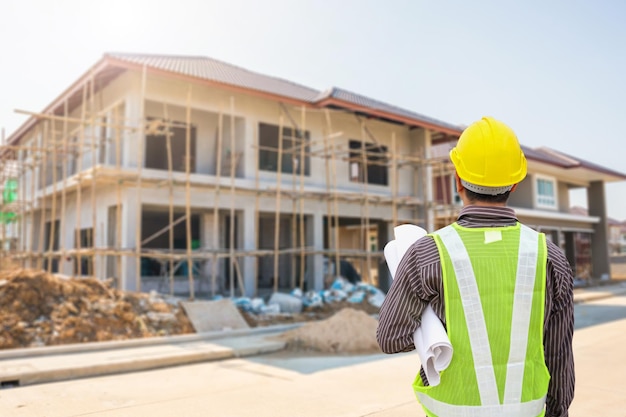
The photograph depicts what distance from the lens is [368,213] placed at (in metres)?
18.5

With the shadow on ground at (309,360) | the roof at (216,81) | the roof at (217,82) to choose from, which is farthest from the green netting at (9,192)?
the shadow on ground at (309,360)

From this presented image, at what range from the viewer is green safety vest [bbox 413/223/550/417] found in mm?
1644

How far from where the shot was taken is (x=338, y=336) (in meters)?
9.30

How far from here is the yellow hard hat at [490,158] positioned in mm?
1812

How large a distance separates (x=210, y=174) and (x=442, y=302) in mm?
14633

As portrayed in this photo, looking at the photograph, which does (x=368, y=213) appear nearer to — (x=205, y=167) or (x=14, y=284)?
(x=205, y=167)

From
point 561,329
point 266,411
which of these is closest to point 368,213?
point 266,411

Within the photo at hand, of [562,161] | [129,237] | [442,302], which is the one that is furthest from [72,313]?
[562,161]

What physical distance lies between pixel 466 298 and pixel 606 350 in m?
8.23

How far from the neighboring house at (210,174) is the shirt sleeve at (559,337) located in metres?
10.9

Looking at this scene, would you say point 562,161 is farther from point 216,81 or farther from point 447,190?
point 216,81

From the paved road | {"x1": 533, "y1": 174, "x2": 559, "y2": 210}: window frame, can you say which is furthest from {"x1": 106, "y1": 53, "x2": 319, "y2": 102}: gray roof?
{"x1": 533, "y1": 174, "x2": 559, "y2": 210}: window frame

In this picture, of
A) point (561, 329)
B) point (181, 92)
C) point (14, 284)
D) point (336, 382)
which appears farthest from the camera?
point (181, 92)

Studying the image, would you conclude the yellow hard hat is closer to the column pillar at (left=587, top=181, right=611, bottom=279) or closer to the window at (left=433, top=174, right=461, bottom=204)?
the window at (left=433, top=174, right=461, bottom=204)
